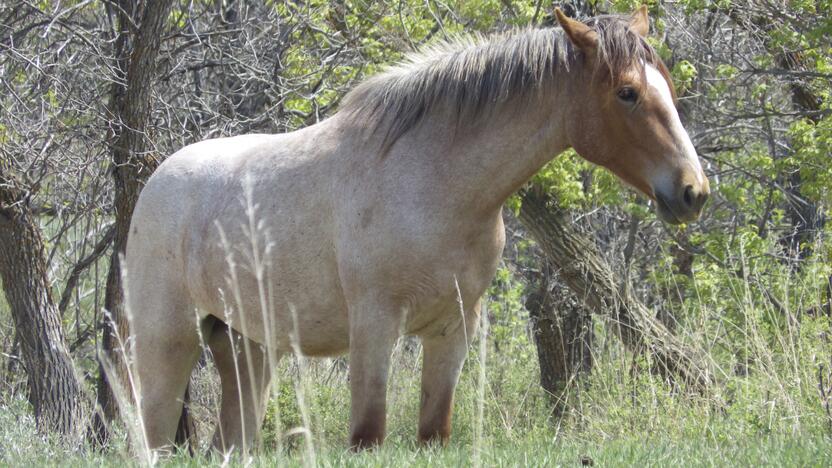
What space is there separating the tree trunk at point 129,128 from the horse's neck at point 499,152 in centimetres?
268

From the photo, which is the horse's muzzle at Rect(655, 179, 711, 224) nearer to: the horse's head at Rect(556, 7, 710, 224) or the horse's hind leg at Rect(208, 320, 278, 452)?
the horse's head at Rect(556, 7, 710, 224)

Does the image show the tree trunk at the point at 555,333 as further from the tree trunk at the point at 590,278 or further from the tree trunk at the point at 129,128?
the tree trunk at the point at 129,128

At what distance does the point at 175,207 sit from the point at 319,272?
3.73 feet

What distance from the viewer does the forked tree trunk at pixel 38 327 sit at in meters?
7.46

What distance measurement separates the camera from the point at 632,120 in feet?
15.4

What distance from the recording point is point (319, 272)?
523 cm

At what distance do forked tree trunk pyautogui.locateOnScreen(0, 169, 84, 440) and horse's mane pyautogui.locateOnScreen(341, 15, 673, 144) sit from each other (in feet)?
10.9

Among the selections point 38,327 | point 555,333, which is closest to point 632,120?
point 555,333

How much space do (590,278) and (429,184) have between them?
10.2ft

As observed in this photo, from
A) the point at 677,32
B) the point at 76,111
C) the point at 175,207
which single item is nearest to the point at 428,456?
the point at 175,207

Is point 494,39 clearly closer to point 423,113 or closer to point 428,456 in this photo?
point 423,113

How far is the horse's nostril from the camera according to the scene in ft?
14.8

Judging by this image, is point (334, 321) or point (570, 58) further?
point (334, 321)

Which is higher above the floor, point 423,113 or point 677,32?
point 677,32
